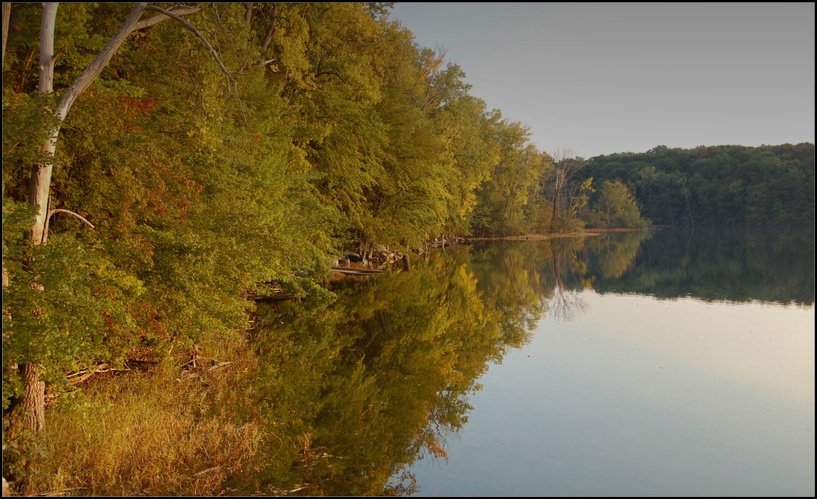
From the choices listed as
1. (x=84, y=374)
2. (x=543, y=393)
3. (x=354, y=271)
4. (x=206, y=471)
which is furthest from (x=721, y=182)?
(x=206, y=471)

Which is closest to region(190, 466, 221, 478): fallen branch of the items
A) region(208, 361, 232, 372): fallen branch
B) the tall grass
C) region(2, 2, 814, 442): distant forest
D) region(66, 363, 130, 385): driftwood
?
the tall grass

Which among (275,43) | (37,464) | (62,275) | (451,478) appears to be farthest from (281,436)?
(275,43)

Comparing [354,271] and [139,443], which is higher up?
[354,271]

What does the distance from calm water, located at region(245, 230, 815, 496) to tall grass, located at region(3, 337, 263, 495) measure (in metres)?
0.75

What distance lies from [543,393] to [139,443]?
840cm

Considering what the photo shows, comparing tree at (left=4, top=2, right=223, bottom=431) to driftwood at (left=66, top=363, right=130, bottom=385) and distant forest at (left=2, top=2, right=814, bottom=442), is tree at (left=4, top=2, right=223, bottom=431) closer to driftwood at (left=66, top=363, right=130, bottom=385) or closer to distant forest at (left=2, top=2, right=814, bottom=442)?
distant forest at (left=2, top=2, right=814, bottom=442)

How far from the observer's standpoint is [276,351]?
50.9ft

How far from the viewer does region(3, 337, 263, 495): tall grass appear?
24.9 feet

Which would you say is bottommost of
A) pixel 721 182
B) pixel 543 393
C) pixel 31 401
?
pixel 543 393

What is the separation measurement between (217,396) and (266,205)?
5.88m

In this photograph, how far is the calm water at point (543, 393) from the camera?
9.06 metres

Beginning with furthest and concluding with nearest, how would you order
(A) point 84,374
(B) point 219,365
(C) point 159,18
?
1. (B) point 219,365
2. (A) point 84,374
3. (C) point 159,18

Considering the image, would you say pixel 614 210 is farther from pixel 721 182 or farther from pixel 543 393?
pixel 543 393

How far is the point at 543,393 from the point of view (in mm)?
13383
